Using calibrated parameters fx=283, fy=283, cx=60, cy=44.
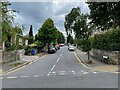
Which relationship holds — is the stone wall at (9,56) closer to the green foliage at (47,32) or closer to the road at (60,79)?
the road at (60,79)

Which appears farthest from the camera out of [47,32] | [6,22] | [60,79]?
[47,32]

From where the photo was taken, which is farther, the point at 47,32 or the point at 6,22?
the point at 47,32

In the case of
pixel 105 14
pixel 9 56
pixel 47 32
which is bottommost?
pixel 9 56

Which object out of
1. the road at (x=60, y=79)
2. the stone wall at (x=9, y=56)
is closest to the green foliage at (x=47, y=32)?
the stone wall at (x=9, y=56)

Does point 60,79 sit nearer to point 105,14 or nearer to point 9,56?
point 105,14

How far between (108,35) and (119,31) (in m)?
2.41

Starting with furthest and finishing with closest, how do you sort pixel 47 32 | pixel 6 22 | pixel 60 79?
1. pixel 47 32
2. pixel 6 22
3. pixel 60 79

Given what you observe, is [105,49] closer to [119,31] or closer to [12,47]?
[119,31]

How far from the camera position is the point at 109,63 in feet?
91.0

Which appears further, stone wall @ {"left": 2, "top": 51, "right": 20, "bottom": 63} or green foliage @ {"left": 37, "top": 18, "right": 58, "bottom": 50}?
green foliage @ {"left": 37, "top": 18, "right": 58, "bottom": 50}

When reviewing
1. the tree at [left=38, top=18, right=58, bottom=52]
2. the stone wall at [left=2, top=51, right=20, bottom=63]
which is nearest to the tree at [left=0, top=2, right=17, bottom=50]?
the stone wall at [left=2, top=51, right=20, bottom=63]

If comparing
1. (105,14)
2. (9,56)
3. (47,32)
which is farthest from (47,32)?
(105,14)

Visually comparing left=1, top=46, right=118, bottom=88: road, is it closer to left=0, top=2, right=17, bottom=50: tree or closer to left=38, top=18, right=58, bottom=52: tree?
left=0, top=2, right=17, bottom=50: tree

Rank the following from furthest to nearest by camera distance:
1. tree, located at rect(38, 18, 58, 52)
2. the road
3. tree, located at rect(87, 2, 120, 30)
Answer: tree, located at rect(38, 18, 58, 52) < tree, located at rect(87, 2, 120, 30) < the road
